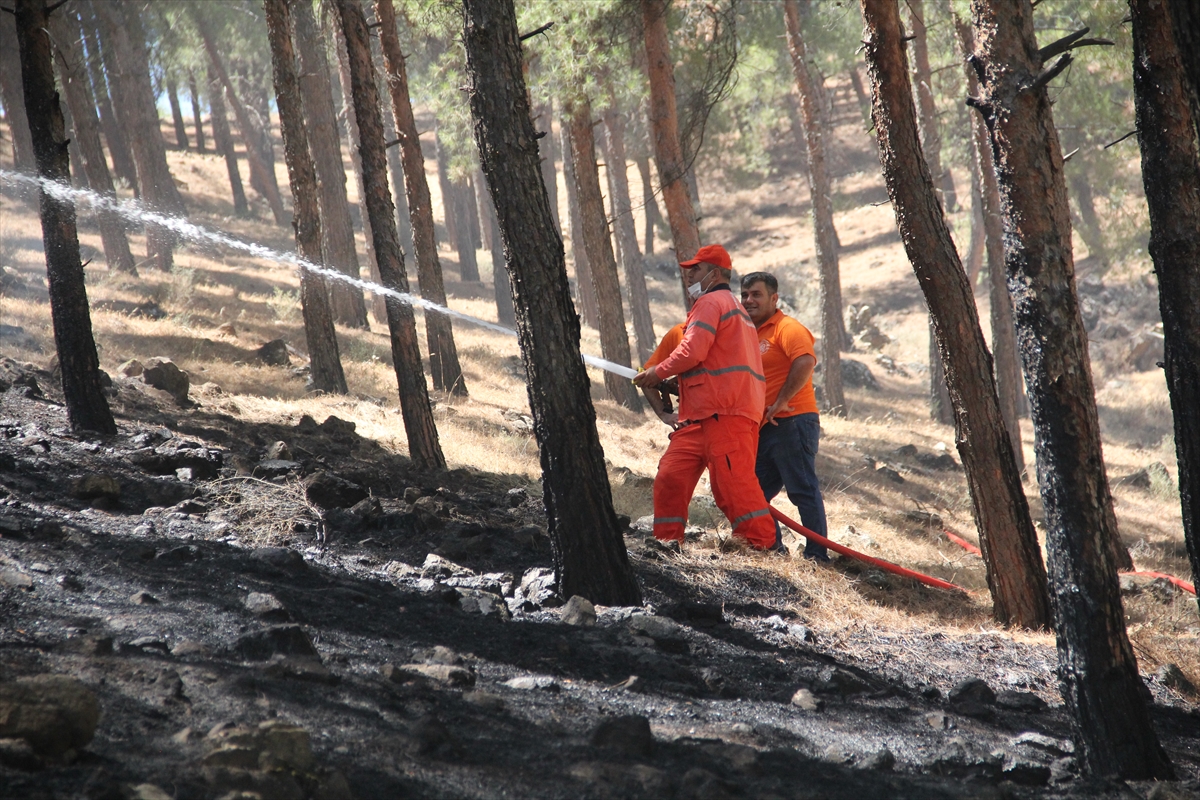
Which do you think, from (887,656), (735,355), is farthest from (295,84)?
(887,656)

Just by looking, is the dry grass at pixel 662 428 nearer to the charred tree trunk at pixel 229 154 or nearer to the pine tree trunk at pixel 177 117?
the charred tree trunk at pixel 229 154

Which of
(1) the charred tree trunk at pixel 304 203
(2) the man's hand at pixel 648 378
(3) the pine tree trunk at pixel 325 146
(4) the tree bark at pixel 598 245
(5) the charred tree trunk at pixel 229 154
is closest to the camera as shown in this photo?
(2) the man's hand at pixel 648 378

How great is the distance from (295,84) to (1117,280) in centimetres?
2391

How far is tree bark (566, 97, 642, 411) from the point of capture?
13.1 meters

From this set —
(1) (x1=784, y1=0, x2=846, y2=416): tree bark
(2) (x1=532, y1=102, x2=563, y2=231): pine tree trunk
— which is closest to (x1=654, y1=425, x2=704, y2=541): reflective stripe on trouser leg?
(1) (x1=784, y1=0, x2=846, y2=416): tree bark

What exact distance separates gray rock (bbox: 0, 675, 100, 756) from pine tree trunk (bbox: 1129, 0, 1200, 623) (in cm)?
348

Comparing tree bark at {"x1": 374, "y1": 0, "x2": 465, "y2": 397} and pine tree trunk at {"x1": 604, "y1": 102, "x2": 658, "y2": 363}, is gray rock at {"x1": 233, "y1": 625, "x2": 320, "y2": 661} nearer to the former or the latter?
tree bark at {"x1": 374, "y1": 0, "x2": 465, "y2": 397}

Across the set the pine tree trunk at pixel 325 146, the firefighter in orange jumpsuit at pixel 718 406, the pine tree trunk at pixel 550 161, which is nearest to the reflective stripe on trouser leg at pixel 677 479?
the firefighter in orange jumpsuit at pixel 718 406

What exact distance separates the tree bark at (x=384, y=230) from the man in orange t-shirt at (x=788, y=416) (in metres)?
2.88

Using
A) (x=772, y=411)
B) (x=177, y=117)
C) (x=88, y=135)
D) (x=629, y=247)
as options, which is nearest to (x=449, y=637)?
(x=772, y=411)

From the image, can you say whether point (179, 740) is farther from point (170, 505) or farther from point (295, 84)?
point (295, 84)

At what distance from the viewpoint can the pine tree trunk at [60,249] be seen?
6.73 m

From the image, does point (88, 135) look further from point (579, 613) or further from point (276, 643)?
point (276, 643)

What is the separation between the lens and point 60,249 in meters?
6.85
